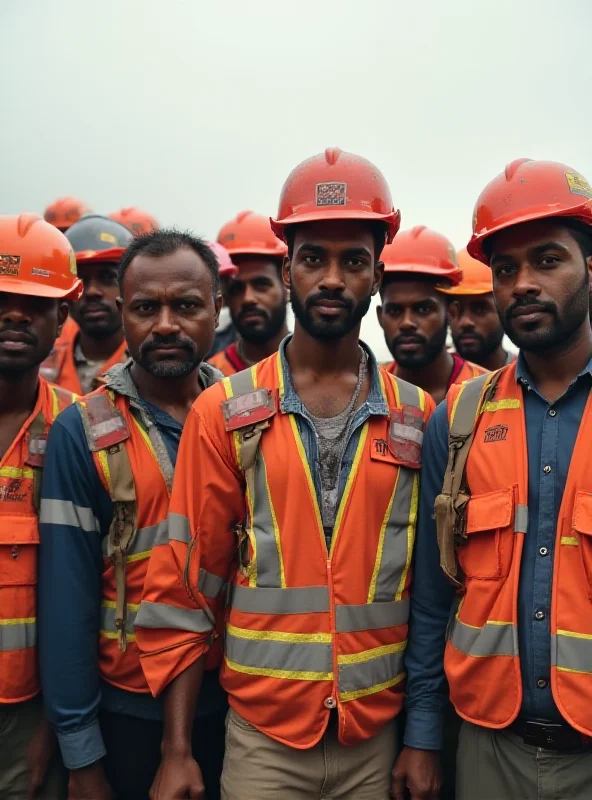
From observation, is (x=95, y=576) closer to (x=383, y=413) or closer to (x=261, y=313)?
(x=383, y=413)

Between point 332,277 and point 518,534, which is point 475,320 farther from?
point 518,534

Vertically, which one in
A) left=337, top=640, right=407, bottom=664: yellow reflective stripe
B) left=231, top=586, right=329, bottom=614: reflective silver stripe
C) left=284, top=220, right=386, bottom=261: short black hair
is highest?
left=284, top=220, right=386, bottom=261: short black hair

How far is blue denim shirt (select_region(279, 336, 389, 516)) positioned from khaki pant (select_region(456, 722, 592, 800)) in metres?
0.98

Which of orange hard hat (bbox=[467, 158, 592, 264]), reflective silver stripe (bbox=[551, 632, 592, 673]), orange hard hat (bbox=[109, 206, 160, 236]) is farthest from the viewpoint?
orange hard hat (bbox=[109, 206, 160, 236])

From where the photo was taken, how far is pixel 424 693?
2789 mm

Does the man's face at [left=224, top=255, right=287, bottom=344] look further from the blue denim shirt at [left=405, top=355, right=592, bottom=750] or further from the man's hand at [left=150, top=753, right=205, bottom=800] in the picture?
the man's hand at [left=150, top=753, right=205, bottom=800]

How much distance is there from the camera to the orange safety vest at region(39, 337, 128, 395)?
5.41 meters

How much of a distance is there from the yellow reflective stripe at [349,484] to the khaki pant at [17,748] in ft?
4.92

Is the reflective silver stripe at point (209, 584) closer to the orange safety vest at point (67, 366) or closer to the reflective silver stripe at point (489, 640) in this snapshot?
the reflective silver stripe at point (489, 640)

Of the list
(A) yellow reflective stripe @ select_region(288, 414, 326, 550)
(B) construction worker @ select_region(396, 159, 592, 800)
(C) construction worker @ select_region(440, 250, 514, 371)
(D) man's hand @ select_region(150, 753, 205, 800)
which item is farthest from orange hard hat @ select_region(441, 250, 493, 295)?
(D) man's hand @ select_region(150, 753, 205, 800)

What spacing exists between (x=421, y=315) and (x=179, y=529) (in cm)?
293

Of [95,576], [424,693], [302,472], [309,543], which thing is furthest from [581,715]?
[95,576]

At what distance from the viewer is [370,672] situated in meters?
2.70

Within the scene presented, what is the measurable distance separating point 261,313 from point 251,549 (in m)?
3.39
